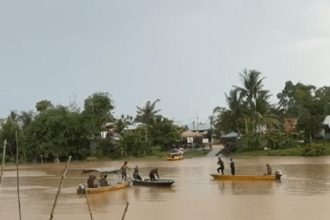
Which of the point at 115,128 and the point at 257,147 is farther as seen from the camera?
the point at 115,128

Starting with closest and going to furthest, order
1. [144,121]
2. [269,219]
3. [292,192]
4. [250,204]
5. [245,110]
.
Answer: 1. [269,219]
2. [250,204]
3. [292,192]
4. [245,110]
5. [144,121]

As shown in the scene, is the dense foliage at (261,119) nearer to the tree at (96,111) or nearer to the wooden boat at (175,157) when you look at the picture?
the wooden boat at (175,157)

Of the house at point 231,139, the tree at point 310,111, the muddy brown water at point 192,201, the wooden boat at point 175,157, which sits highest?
the tree at point 310,111

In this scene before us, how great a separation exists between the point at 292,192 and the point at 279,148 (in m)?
28.8

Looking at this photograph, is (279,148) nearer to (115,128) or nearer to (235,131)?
(235,131)

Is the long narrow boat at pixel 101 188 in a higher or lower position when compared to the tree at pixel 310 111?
lower

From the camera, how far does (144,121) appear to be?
58.9m

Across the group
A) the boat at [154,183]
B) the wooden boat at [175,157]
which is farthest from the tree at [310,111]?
the boat at [154,183]

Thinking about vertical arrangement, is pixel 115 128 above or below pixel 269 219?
above

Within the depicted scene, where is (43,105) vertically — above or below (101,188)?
above

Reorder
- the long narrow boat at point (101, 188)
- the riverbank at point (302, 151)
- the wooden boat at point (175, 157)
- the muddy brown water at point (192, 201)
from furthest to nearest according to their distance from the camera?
the wooden boat at point (175, 157) → the riverbank at point (302, 151) → the long narrow boat at point (101, 188) → the muddy brown water at point (192, 201)

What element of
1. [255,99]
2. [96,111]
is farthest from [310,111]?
[96,111]

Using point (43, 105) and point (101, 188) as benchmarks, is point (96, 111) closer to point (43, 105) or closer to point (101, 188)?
point (43, 105)

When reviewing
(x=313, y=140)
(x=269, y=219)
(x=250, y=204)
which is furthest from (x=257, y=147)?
(x=269, y=219)
